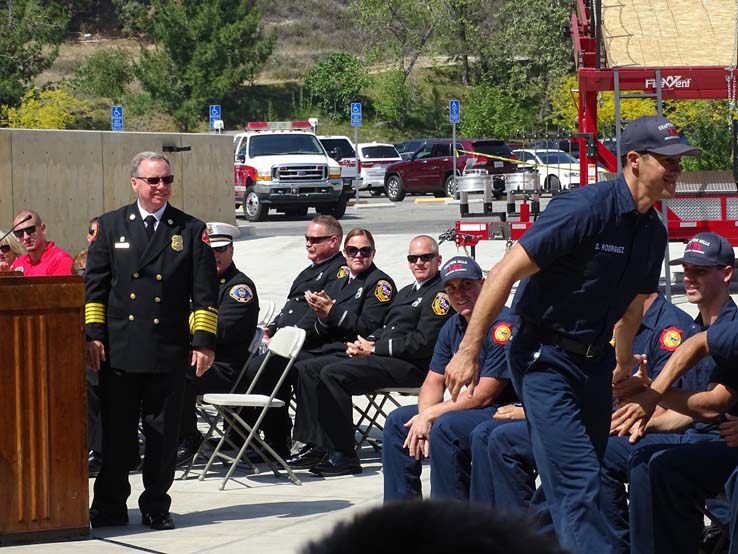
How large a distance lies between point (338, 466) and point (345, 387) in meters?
0.47

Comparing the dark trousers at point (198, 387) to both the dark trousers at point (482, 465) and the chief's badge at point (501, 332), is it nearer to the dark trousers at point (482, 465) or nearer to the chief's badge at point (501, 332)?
the chief's badge at point (501, 332)

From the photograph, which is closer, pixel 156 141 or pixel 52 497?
pixel 52 497

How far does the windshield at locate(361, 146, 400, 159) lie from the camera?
138ft

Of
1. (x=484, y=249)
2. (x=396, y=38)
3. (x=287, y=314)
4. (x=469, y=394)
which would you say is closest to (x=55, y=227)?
(x=484, y=249)

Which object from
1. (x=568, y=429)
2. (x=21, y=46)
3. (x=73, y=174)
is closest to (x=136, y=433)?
(x=568, y=429)

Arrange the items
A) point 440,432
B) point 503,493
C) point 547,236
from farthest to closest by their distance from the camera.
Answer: point 440,432 → point 503,493 → point 547,236

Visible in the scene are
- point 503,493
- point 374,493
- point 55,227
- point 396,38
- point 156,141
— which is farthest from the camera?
point 396,38

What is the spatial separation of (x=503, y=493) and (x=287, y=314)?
3.67 m

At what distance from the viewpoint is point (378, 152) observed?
42.5 meters

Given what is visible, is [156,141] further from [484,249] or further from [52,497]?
[52,497]

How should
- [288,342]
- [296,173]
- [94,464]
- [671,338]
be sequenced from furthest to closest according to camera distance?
1. [296,173]
2. [94,464]
3. [288,342]
4. [671,338]

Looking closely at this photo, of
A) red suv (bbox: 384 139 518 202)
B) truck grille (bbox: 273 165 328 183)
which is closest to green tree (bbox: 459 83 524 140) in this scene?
red suv (bbox: 384 139 518 202)

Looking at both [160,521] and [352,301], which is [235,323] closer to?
[352,301]

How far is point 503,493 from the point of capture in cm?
564
